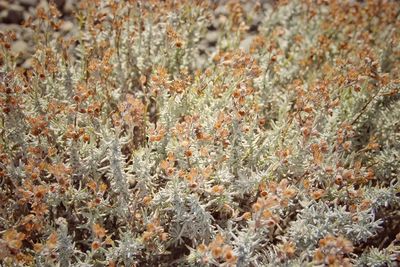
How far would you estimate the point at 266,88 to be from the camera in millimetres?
3553

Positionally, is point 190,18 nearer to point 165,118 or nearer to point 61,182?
point 165,118

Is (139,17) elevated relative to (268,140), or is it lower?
elevated

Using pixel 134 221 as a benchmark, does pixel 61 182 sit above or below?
above

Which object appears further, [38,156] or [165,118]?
[165,118]

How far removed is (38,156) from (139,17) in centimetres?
180

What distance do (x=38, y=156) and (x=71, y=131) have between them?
0.25m

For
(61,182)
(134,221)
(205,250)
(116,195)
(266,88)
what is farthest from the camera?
(266,88)

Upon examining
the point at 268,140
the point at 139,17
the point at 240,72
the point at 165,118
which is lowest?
the point at 268,140

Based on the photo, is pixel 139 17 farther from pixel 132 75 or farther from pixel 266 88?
pixel 266 88

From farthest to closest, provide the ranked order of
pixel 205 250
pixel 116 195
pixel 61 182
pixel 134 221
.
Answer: pixel 116 195, pixel 134 221, pixel 61 182, pixel 205 250

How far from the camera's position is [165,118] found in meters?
2.95

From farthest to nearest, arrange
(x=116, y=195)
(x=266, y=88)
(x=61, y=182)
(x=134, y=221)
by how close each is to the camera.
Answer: (x=266, y=88) < (x=116, y=195) < (x=134, y=221) < (x=61, y=182)

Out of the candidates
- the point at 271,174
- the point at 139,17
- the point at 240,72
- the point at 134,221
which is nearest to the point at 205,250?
the point at 134,221

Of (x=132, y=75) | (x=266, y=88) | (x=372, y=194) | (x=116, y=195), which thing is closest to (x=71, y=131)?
(x=116, y=195)
